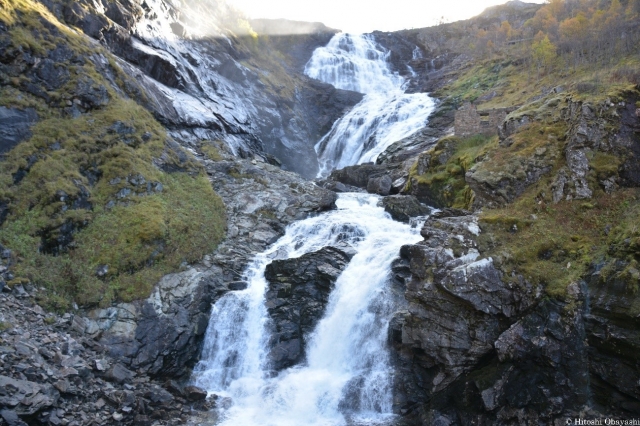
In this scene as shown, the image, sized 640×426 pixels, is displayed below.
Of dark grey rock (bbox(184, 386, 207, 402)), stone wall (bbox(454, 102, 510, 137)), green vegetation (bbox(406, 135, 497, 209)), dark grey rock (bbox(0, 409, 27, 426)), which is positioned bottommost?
dark grey rock (bbox(0, 409, 27, 426))

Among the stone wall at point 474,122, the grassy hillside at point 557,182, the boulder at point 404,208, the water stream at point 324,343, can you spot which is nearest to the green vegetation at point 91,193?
the water stream at point 324,343

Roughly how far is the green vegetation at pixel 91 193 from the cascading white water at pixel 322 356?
3.94 meters

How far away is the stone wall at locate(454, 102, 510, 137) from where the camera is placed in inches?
1038

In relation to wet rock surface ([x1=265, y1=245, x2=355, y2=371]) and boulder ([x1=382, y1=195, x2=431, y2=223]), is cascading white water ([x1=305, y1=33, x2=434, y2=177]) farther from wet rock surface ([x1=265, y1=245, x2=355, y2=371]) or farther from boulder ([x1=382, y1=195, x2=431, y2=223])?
wet rock surface ([x1=265, y1=245, x2=355, y2=371])

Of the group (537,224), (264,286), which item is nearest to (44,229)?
(264,286)

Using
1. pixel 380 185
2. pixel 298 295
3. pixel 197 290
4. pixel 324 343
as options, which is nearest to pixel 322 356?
pixel 324 343

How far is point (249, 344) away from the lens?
1773 centimetres

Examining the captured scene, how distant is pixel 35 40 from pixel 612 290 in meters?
30.1

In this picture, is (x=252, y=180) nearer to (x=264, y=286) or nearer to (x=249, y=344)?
(x=264, y=286)

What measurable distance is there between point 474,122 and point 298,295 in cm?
1689

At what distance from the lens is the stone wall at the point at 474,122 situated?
2638 centimetres

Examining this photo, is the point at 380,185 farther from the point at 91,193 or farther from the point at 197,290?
the point at 91,193

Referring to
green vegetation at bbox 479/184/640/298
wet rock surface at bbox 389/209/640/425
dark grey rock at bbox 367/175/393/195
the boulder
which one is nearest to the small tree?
dark grey rock at bbox 367/175/393/195

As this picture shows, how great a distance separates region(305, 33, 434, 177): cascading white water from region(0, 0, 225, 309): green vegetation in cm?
2047
